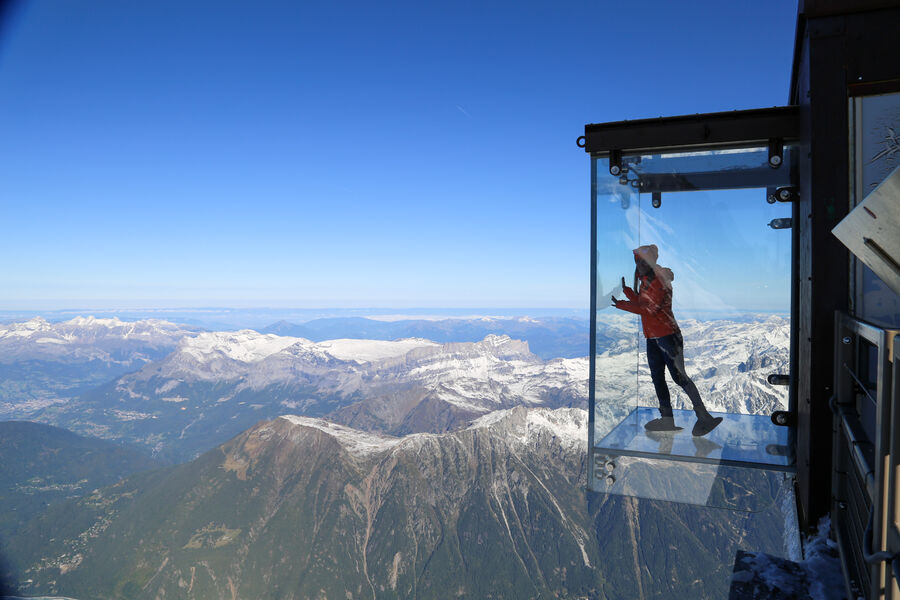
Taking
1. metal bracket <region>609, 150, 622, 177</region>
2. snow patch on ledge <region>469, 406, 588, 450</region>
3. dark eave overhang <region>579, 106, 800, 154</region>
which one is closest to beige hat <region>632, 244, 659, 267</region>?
metal bracket <region>609, 150, 622, 177</region>

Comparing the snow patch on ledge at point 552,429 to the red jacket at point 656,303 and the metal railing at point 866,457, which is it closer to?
the red jacket at point 656,303

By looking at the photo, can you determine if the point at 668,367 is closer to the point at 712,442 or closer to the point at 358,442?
the point at 712,442

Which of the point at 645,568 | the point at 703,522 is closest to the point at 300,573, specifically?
the point at 645,568

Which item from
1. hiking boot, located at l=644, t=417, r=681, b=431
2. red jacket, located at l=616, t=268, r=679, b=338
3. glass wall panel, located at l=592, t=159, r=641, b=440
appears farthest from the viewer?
hiking boot, located at l=644, t=417, r=681, b=431

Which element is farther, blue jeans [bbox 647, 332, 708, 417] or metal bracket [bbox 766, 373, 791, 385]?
blue jeans [bbox 647, 332, 708, 417]

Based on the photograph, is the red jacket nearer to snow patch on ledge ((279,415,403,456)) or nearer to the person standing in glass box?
the person standing in glass box

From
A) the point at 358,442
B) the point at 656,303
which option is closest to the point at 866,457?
the point at 656,303
